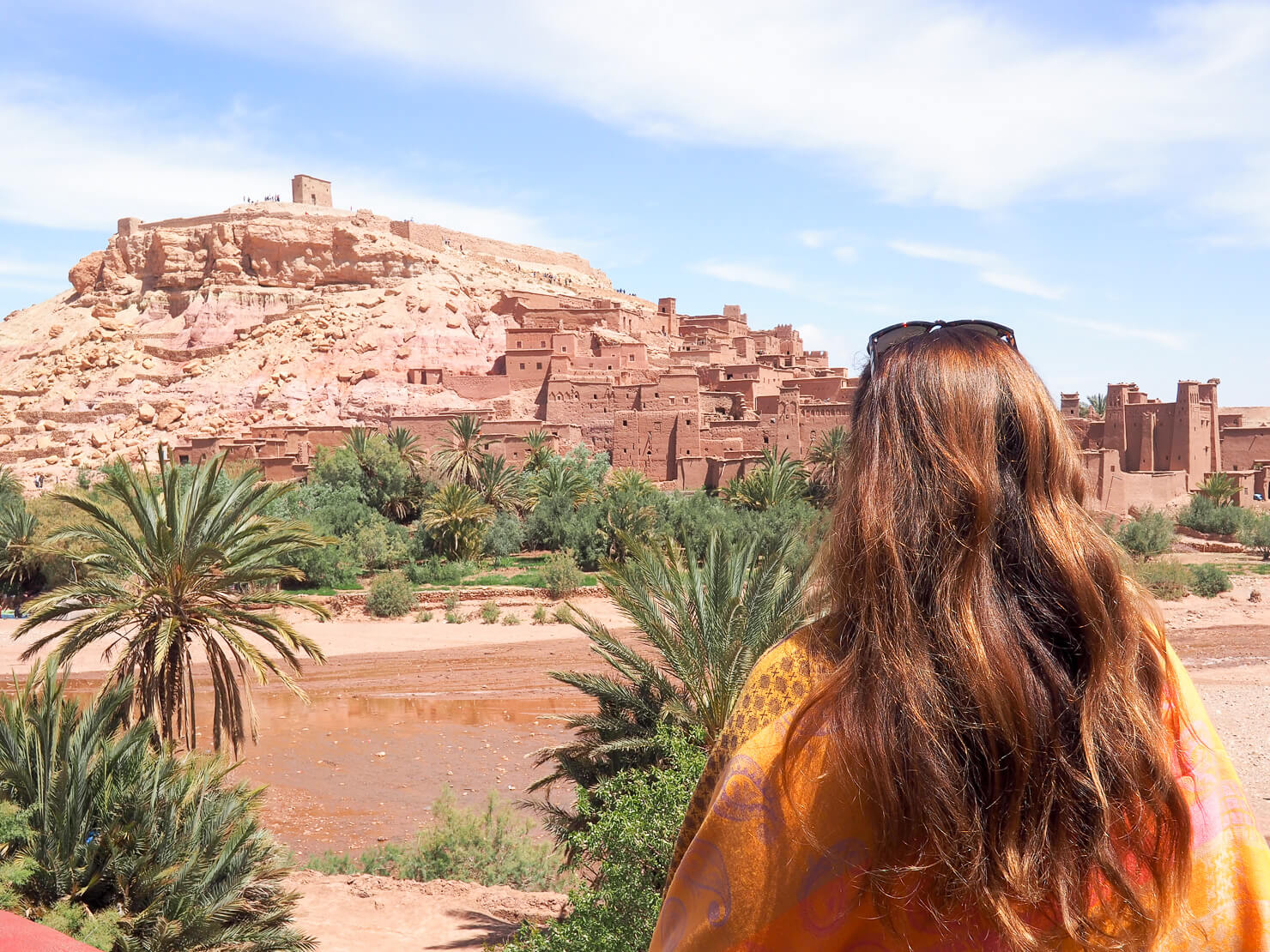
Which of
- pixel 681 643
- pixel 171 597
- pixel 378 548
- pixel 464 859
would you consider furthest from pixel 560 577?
pixel 681 643

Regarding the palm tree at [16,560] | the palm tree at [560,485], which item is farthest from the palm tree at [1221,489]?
the palm tree at [16,560]

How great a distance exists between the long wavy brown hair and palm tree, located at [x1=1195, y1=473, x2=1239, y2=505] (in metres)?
33.4

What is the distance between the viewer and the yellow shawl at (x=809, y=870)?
1.12 metres

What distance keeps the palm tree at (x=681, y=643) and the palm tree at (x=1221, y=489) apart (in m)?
27.1

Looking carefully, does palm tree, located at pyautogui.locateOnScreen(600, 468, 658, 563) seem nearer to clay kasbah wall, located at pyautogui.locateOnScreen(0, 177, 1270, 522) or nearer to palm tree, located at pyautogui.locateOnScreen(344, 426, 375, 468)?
clay kasbah wall, located at pyautogui.locateOnScreen(0, 177, 1270, 522)

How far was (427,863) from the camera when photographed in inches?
420

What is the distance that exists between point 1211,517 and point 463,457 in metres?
21.4

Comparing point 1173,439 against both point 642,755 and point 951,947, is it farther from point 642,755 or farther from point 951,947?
point 951,947

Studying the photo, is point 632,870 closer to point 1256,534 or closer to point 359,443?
point 359,443

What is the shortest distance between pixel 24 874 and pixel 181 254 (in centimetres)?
5057

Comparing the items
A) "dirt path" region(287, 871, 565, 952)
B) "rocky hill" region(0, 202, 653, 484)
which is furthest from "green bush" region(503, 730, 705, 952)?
"rocky hill" region(0, 202, 653, 484)

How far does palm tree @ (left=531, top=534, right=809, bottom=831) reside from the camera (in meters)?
7.52

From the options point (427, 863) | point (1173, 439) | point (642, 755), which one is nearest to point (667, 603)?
point (642, 755)

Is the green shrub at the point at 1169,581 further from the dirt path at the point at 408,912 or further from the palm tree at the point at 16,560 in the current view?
the palm tree at the point at 16,560
